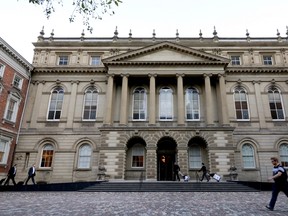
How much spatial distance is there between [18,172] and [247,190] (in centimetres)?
2216

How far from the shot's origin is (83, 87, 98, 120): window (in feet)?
86.0

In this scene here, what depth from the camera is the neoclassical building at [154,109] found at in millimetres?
23234

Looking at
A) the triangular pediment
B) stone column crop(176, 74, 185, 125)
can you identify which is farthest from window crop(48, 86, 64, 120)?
stone column crop(176, 74, 185, 125)

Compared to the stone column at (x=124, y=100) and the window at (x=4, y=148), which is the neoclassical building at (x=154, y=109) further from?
the window at (x=4, y=148)

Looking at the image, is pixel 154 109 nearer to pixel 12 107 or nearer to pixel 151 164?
pixel 151 164

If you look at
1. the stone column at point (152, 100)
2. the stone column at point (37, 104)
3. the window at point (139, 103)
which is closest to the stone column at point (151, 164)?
the stone column at point (152, 100)

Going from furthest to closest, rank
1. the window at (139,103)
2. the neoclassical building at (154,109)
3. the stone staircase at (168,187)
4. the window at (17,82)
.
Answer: the window at (139,103)
the window at (17,82)
the neoclassical building at (154,109)
the stone staircase at (168,187)

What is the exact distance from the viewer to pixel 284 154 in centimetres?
2427

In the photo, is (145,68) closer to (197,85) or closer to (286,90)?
(197,85)

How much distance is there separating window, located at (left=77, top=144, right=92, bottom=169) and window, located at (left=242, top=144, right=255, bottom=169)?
16783 mm

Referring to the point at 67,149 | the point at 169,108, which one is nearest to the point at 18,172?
the point at 67,149

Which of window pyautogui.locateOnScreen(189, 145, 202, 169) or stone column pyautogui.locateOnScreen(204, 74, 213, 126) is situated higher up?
stone column pyautogui.locateOnScreen(204, 74, 213, 126)

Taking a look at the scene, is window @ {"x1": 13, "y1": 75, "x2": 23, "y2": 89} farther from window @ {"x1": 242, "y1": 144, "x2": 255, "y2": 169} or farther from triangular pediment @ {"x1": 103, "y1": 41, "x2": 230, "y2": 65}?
window @ {"x1": 242, "y1": 144, "x2": 255, "y2": 169}

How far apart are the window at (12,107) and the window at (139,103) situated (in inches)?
513
